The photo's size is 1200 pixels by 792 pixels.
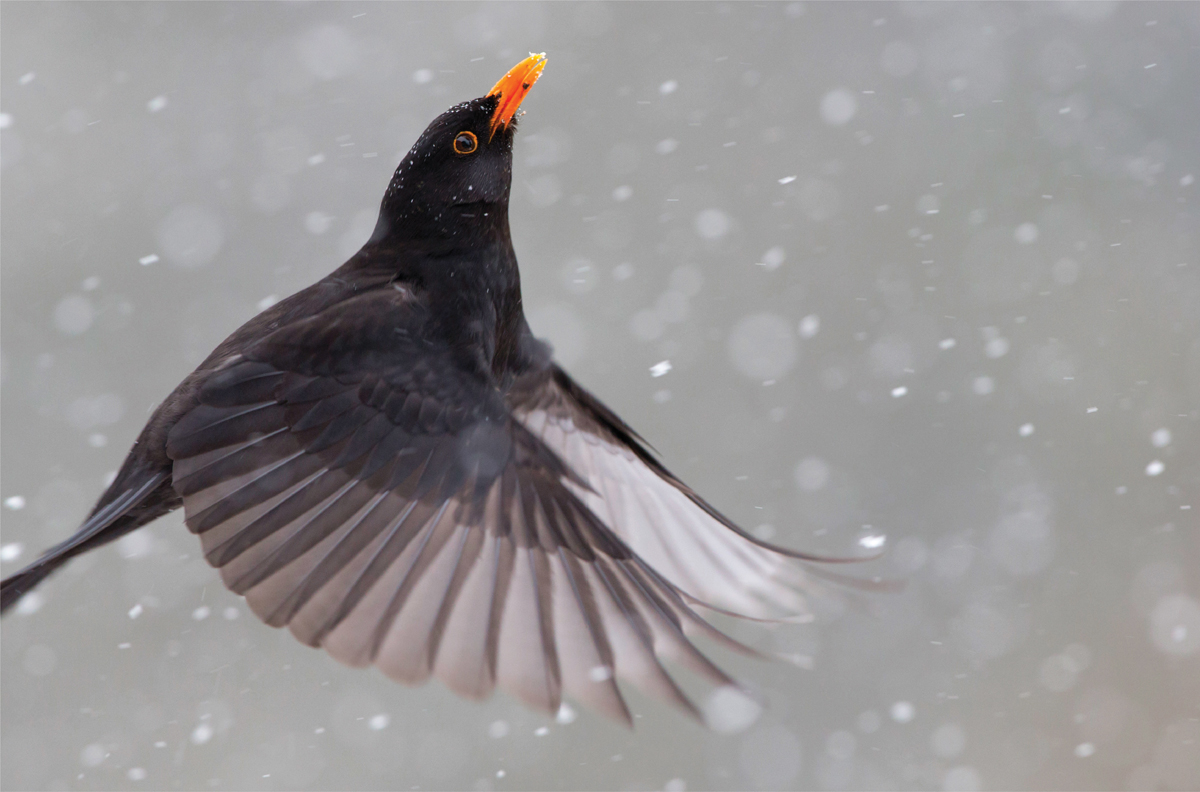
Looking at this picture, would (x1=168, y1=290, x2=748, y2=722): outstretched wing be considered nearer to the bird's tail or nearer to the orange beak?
the bird's tail

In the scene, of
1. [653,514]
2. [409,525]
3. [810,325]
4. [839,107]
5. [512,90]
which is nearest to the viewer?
→ [409,525]

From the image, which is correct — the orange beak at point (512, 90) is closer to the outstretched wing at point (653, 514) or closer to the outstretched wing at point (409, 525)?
the outstretched wing at point (409, 525)

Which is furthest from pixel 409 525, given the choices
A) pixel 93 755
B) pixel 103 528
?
pixel 93 755

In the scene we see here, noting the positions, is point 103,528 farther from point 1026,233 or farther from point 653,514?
point 1026,233

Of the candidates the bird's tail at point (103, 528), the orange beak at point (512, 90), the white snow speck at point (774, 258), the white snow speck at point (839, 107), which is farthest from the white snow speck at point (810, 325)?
the bird's tail at point (103, 528)

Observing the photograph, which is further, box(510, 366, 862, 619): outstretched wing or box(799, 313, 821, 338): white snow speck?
Answer: box(799, 313, 821, 338): white snow speck

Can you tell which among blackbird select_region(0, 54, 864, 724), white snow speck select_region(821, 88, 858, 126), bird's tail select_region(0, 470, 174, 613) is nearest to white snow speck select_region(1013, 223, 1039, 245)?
white snow speck select_region(821, 88, 858, 126)

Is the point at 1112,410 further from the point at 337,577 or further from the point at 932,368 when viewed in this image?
the point at 337,577
